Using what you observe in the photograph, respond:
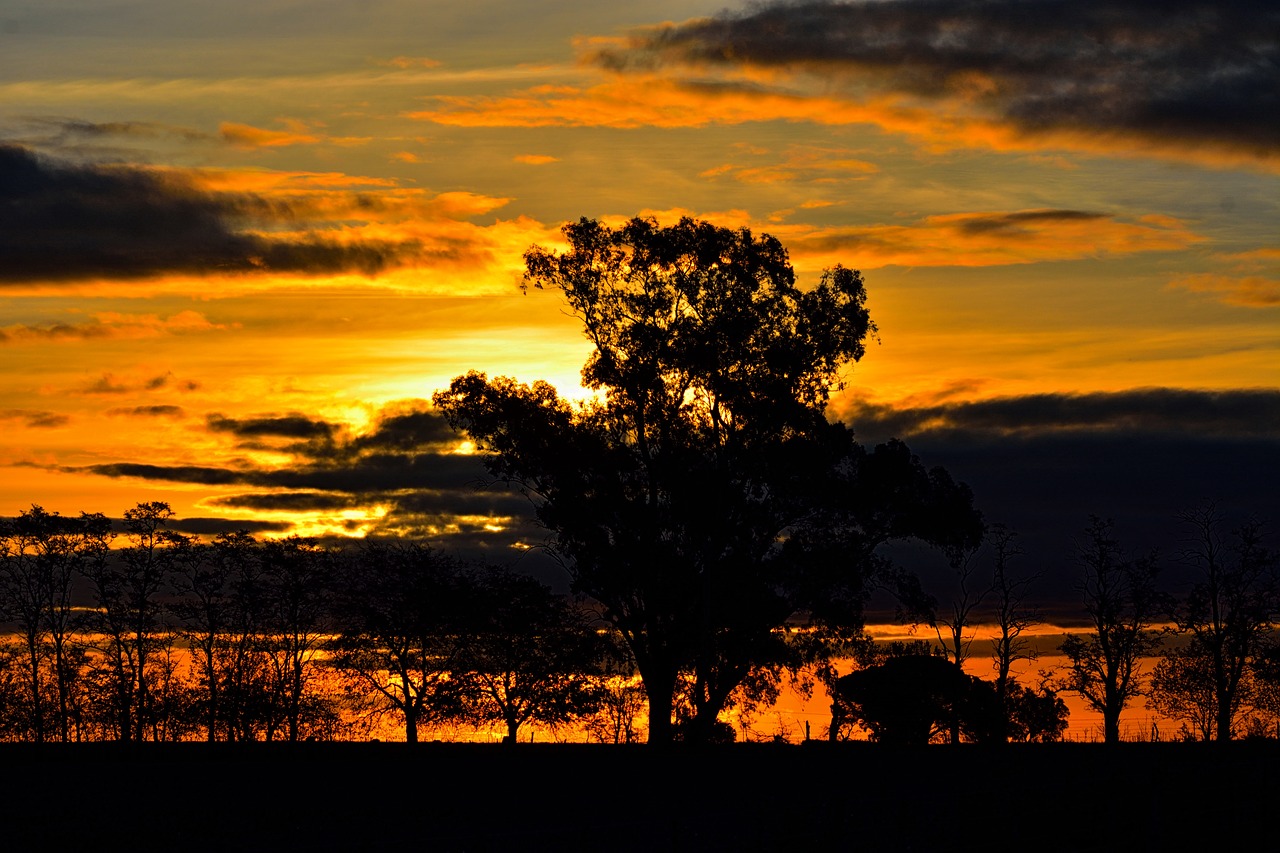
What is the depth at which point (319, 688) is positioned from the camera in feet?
251

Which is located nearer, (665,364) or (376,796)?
(376,796)

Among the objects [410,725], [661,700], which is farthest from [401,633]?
[661,700]

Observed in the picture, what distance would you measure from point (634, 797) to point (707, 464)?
17.8 meters

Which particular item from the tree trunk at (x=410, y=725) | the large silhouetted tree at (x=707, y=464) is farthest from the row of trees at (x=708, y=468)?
the tree trunk at (x=410, y=725)

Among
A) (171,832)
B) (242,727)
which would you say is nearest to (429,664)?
(242,727)

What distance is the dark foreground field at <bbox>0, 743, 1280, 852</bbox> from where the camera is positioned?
2673cm

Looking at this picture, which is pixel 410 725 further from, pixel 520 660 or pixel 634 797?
pixel 634 797

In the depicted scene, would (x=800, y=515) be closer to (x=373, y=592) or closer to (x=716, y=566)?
(x=716, y=566)

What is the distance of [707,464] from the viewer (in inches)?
2074

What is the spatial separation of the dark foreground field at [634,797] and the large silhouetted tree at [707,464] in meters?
5.26

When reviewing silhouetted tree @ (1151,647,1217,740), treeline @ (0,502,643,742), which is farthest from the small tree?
silhouetted tree @ (1151,647,1217,740)

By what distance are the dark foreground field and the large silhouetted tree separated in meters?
5.26

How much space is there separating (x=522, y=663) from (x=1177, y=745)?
31.2 meters

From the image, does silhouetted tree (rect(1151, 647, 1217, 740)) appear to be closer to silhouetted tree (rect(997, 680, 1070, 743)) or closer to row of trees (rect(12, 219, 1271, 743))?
silhouetted tree (rect(997, 680, 1070, 743))
